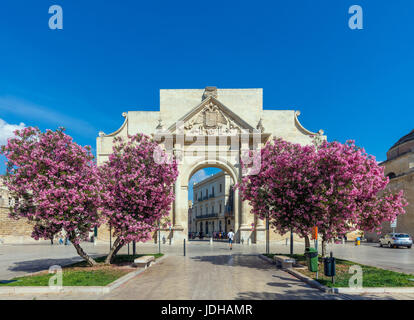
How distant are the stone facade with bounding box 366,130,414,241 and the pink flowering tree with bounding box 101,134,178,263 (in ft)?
79.5

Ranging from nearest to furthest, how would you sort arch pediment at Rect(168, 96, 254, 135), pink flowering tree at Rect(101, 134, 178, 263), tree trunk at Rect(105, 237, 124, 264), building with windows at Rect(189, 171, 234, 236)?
1. pink flowering tree at Rect(101, 134, 178, 263)
2. tree trunk at Rect(105, 237, 124, 264)
3. arch pediment at Rect(168, 96, 254, 135)
4. building with windows at Rect(189, 171, 234, 236)

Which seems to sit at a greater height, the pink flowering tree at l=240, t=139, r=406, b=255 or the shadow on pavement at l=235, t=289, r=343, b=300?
the pink flowering tree at l=240, t=139, r=406, b=255

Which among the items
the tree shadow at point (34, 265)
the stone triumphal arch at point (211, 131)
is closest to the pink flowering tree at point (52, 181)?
the tree shadow at point (34, 265)

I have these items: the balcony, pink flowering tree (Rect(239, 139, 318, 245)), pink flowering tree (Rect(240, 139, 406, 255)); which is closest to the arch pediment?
pink flowering tree (Rect(239, 139, 318, 245))

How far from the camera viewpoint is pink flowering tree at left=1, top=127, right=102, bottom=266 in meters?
11.9

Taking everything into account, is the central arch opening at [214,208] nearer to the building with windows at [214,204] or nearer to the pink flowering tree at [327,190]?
the building with windows at [214,204]

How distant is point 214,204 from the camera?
59.3m

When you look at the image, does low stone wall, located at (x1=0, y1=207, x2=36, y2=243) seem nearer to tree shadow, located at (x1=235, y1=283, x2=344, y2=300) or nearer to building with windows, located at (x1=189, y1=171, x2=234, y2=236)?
building with windows, located at (x1=189, y1=171, x2=234, y2=236)

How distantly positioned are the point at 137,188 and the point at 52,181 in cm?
322

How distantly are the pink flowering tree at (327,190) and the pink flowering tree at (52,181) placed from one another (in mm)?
7082

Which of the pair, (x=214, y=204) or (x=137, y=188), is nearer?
(x=137, y=188)

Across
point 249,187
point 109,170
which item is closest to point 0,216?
point 109,170

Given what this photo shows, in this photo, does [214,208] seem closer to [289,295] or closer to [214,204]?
[214,204]

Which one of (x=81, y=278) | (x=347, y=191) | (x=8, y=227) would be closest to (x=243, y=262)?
(x=347, y=191)
